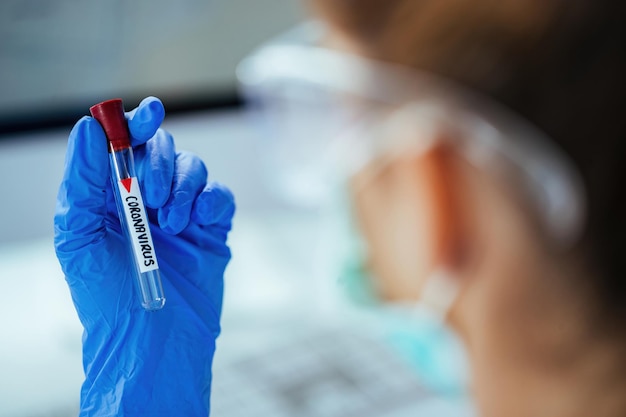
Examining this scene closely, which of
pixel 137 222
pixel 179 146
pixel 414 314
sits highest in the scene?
pixel 179 146

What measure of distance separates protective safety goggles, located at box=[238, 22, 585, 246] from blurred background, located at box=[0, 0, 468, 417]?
0.44 feet

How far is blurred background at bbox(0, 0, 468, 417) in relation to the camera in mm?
755

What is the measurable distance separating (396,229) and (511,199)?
0.35ft

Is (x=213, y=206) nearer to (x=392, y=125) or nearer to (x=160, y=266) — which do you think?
(x=160, y=266)

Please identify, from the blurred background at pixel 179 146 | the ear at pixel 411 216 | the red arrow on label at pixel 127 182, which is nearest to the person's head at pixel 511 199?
the ear at pixel 411 216

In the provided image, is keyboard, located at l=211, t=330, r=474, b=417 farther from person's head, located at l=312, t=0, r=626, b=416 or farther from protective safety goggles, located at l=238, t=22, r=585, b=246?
protective safety goggles, located at l=238, t=22, r=585, b=246

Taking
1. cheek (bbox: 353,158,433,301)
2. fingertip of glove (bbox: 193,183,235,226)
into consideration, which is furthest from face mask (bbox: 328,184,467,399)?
fingertip of glove (bbox: 193,183,235,226)

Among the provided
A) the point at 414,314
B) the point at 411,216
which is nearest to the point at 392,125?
the point at 411,216

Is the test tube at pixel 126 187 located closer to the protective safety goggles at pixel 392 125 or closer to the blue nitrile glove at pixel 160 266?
the blue nitrile glove at pixel 160 266

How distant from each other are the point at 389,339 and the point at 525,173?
0.33 metres

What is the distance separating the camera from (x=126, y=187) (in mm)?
394

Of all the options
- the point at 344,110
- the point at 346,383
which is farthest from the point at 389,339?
the point at 344,110

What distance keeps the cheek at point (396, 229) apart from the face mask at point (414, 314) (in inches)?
0.6

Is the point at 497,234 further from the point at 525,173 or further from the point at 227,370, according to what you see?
the point at 227,370
